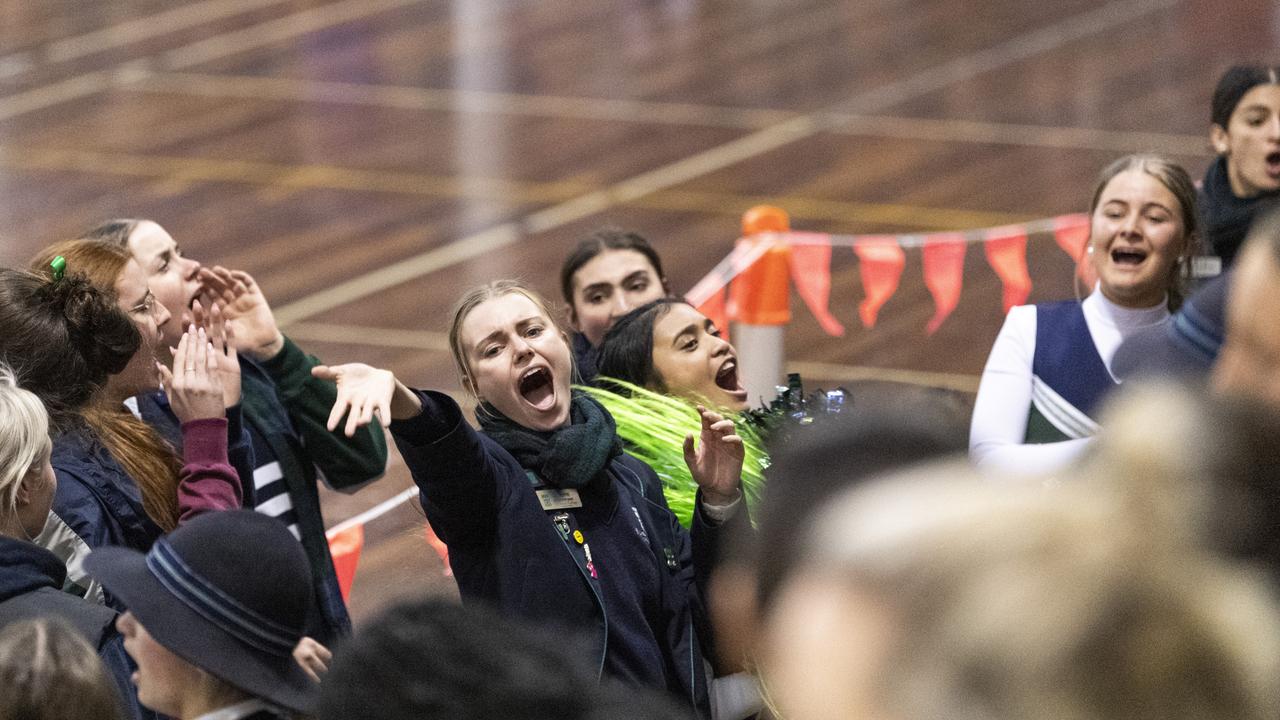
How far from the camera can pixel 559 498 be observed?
3254 millimetres

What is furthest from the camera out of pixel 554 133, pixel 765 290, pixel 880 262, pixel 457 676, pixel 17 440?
pixel 554 133

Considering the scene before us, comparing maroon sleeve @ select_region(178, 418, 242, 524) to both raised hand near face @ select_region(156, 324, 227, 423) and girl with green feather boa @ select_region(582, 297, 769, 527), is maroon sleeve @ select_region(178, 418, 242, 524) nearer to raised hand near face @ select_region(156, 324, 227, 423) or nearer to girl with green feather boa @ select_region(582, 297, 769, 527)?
raised hand near face @ select_region(156, 324, 227, 423)

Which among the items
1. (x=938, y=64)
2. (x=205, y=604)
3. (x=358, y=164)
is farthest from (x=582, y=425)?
(x=938, y=64)

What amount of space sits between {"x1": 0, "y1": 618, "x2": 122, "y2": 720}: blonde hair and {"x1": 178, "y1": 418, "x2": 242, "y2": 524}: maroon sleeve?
3.82 feet

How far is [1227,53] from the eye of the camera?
12.6 metres

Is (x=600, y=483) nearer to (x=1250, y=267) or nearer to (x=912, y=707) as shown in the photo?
(x=1250, y=267)

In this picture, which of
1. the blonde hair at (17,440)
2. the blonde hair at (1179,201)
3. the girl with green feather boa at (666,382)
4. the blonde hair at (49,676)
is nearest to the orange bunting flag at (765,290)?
the girl with green feather boa at (666,382)

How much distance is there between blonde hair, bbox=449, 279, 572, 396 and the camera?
3580mm

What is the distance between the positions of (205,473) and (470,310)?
63 cm

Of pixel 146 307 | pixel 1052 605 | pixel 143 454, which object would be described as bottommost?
pixel 143 454

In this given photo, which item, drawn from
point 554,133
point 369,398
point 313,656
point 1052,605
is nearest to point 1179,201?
point 369,398

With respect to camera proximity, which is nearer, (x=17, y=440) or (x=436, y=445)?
(x=17, y=440)

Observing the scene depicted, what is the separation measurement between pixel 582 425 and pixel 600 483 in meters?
0.12

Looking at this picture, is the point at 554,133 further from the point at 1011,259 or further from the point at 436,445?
the point at 436,445
